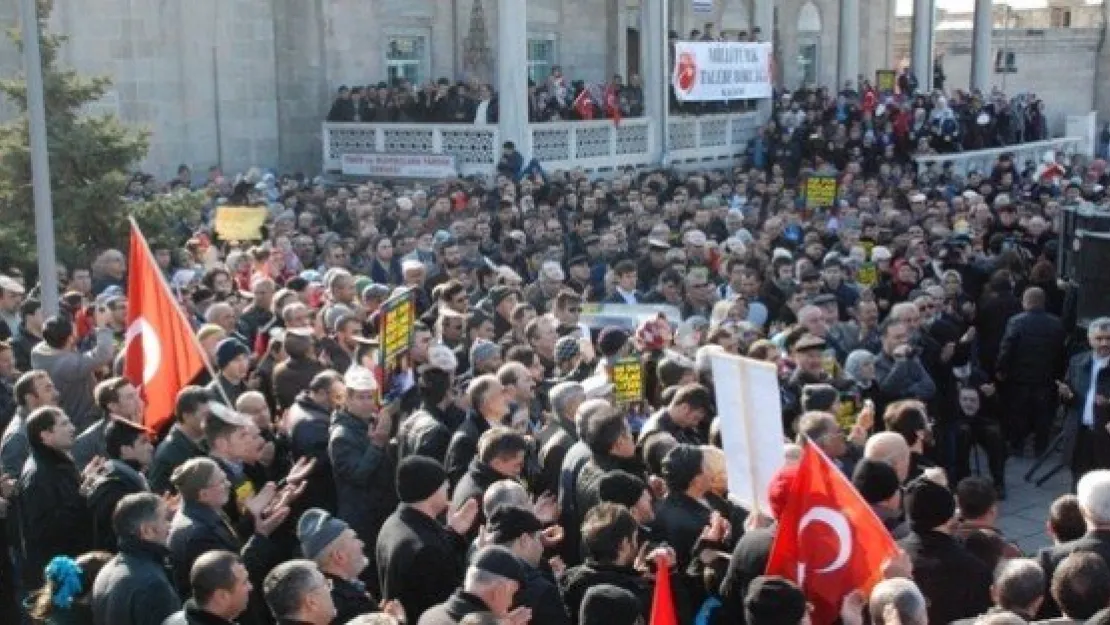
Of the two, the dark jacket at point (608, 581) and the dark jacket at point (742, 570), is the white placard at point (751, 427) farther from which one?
the dark jacket at point (608, 581)

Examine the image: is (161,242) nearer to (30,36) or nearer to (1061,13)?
(30,36)

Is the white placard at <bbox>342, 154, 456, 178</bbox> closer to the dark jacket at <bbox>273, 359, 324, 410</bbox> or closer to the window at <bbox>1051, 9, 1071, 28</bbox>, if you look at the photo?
the dark jacket at <bbox>273, 359, 324, 410</bbox>

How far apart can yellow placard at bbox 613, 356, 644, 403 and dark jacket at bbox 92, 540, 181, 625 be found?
3.78 metres

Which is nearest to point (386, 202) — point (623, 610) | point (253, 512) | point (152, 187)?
point (152, 187)

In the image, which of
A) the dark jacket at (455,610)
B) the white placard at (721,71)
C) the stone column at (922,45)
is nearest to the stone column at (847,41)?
the stone column at (922,45)

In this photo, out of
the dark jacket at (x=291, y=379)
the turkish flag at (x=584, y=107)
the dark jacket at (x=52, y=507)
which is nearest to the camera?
the dark jacket at (x=52, y=507)

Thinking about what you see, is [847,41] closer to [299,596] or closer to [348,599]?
[348,599]

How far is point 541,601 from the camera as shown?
551 cm

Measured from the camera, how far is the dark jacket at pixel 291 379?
9.15m

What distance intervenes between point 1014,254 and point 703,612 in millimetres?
9638

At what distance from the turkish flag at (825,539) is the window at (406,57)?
Answer: 23.2 meters

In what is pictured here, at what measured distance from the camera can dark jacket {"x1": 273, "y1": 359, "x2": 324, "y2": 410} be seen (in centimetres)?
915

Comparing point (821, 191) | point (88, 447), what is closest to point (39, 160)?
point (88, 447)

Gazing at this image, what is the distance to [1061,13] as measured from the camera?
5456 cm
